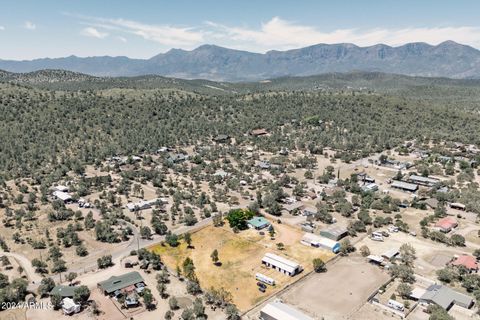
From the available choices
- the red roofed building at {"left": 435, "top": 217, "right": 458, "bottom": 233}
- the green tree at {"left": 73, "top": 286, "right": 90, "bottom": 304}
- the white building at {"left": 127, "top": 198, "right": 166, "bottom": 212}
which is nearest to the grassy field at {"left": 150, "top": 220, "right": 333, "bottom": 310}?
the green tree at {"left": 73, "top": 286, "right": 90, "bottom": 304}

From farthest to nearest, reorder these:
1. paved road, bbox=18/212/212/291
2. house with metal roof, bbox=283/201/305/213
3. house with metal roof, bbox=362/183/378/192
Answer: house with metal roof, bbox=362/183/378/192 → house with metal roof, bbox=283/201/305/213 → paved road, bbox=18/212/212/291

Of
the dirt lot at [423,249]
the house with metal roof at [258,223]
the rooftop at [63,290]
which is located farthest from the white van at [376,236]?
the rooftop at [63,290]

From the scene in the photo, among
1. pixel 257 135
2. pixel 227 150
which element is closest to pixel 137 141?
pixel 227 150

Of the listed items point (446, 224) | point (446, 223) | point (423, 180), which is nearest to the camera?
point (446, 224)

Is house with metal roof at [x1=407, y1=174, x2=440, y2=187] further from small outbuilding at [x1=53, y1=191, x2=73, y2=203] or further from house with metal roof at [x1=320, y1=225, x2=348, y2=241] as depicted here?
small outbuilding at [x1=53, y1=191, x2=73, y2=203]

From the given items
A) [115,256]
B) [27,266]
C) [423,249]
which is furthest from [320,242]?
[27,266]

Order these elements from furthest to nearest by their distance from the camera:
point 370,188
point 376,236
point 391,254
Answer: point 370,188 < point 376,236 < point 391,254

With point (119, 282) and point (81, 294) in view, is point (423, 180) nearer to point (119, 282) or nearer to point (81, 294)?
point (119, 282)
